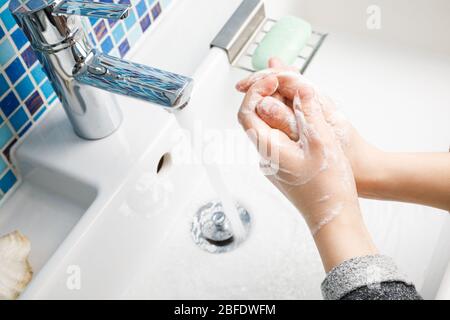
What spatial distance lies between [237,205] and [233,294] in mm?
132

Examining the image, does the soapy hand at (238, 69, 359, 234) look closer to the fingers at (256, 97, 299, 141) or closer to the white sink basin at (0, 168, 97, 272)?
the fingers at (256, 97, 299, 141)

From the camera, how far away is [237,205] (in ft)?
2.29

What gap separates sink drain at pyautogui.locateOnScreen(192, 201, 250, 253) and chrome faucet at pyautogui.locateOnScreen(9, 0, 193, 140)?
236mm

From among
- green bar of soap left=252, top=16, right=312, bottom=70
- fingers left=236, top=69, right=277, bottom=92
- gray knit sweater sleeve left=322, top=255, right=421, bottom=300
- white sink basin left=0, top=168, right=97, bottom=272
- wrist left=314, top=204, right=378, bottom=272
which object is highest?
green bar of soap left=252, top=16, right=312, bottom=70

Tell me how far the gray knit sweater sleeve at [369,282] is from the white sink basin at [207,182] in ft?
0.49

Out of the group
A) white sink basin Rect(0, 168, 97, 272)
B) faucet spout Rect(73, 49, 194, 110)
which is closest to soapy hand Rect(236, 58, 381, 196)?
faucet spout Rect(73, 49, 194, 110)

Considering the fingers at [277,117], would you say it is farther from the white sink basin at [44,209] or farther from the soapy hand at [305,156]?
the white sink basin at [44,209]

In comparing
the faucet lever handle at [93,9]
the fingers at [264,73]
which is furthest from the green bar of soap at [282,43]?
the faucet lever handle at [93,9]

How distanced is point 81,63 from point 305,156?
0.25 meters

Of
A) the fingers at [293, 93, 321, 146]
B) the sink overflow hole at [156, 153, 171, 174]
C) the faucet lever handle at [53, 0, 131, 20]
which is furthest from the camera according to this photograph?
the sink overflow hole at [156, 153, 171, 174]

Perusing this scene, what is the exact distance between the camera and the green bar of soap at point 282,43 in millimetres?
682

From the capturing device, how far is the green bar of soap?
0.68m

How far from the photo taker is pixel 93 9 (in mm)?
437

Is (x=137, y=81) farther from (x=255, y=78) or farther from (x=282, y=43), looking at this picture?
(x=282, y=43)
